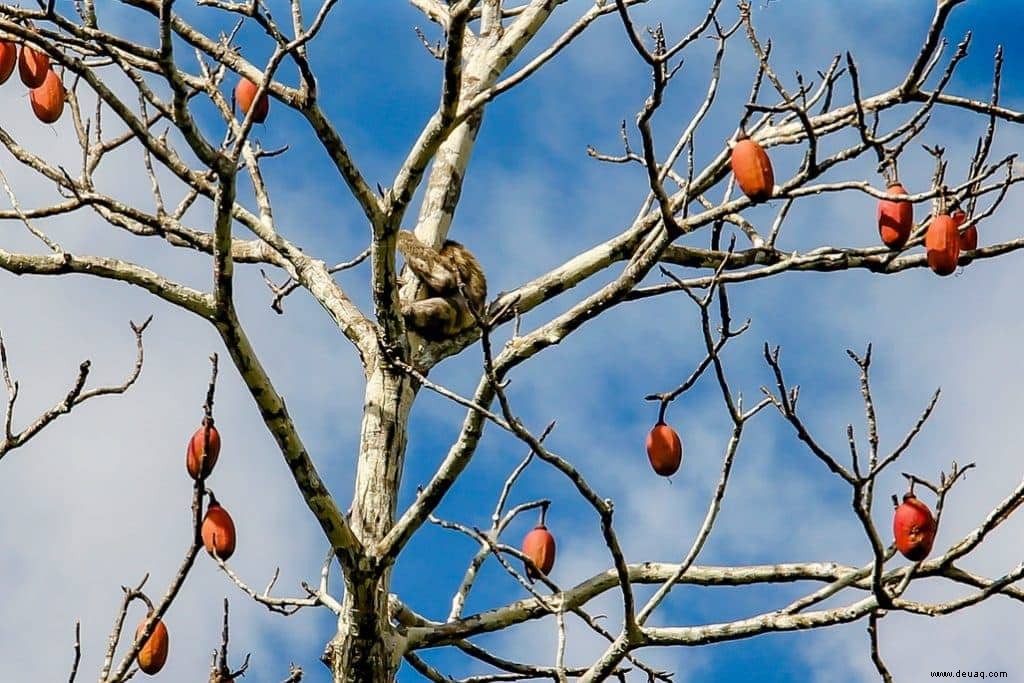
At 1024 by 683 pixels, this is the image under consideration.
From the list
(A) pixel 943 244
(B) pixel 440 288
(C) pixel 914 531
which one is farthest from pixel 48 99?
(C) pixel 914 531

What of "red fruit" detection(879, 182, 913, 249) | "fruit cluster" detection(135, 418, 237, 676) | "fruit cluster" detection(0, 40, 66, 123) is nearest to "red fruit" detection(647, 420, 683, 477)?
"red fruit" detection(879, 182, 913, 249)

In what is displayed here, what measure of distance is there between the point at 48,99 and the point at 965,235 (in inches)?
162

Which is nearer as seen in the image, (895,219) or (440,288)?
(895,219)

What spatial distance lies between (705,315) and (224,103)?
2135mm

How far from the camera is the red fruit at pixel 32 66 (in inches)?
217

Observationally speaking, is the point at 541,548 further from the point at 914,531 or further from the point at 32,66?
the point at 32,66

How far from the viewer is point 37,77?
5582 millimetres

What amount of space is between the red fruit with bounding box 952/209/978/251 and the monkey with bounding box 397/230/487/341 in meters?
2.23

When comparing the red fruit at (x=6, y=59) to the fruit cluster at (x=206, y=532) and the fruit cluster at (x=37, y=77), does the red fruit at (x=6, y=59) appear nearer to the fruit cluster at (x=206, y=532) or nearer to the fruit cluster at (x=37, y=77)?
the fruit cluster at (x=37, y=77)

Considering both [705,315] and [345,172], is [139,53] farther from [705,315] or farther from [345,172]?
[705,315]

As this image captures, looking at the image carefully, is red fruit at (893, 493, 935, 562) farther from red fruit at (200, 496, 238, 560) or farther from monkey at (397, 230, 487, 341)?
monkey at (397, 230, 487, 341)

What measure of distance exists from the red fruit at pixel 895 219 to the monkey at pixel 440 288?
197 centimetres

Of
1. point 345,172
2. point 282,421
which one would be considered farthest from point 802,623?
point 345,172

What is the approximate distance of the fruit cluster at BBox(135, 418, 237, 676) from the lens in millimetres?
4299
